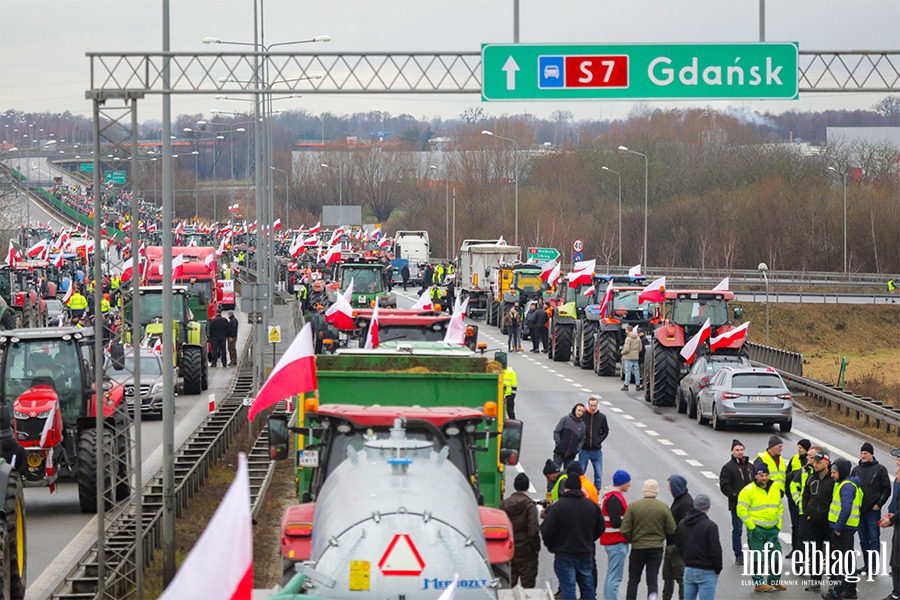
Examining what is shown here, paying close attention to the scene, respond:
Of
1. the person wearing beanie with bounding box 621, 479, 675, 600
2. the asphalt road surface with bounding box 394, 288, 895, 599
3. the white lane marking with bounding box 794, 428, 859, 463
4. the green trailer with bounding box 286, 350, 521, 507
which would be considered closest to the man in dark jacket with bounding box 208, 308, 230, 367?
the asphalt road surface with bounding box 394, 288, 895, 599

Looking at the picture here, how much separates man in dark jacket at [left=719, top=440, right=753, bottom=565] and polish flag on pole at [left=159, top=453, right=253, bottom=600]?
1057 centimetres

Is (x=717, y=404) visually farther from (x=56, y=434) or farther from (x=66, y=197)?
(x=66, y=197)

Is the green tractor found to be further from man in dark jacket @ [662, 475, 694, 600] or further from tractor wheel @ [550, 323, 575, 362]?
man in dark jacket @ [662, 475, 694, 600]

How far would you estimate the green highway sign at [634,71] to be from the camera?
1455 cm

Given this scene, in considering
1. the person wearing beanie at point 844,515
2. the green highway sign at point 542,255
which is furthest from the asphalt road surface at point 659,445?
the green highway sign at point 542,255

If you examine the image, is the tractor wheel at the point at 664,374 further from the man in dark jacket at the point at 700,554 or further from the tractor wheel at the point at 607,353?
the man in dark jacket at the point at 700,554

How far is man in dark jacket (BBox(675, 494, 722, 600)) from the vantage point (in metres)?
11.6

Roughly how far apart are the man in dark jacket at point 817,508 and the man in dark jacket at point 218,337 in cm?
2551

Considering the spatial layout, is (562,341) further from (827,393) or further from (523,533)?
(523,533)

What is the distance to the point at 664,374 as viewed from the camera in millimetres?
28688

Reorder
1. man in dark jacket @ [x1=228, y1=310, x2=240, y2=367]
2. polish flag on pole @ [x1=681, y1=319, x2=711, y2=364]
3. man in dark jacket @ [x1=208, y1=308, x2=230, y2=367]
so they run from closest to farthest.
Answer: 1. polish flag on pole @ [x1=681, y1=319, x2=711, y2=364]
2. man in dark jacket @ [x1=208, y1=308, x2=230, y2=367]
3. man in dark jacket @ [x1=228, y1=310, x2=240, y2=367]

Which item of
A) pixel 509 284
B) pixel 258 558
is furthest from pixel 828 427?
pixel 509 284

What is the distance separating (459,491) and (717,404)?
17703 mm

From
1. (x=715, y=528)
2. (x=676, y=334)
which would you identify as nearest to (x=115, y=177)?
(x=715, y=528)
